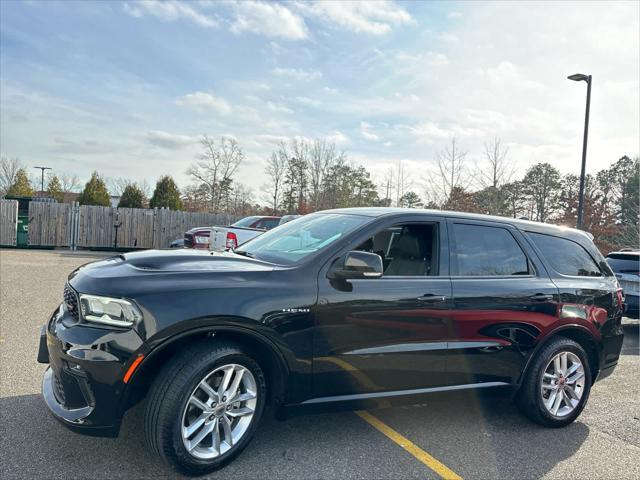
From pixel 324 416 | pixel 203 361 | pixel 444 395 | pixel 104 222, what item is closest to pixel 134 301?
pixel 203 361

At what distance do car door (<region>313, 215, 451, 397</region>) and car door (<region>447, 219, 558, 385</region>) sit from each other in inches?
6.3

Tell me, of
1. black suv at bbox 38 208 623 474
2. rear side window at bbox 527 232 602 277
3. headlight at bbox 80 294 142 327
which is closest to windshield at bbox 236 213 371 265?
black suv at bbox 38 208 623 474

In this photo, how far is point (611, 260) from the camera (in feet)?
28.8

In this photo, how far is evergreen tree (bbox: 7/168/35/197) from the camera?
45438 millimetres

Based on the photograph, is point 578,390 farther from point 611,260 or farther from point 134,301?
point 611,260

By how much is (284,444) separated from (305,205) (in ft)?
115

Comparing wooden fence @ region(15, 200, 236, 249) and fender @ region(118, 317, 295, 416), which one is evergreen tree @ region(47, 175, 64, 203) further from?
fender @ region(118, 317, 295, 416)

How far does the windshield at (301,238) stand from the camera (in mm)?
3508

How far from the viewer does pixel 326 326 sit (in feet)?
10.5

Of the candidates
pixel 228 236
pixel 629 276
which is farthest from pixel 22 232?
pixel 629 276

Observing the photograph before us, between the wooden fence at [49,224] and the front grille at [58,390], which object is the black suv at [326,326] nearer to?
the front grille at [58,390]

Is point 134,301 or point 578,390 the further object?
point 578,390

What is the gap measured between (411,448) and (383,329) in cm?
94

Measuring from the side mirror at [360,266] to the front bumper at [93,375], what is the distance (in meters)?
1.38
